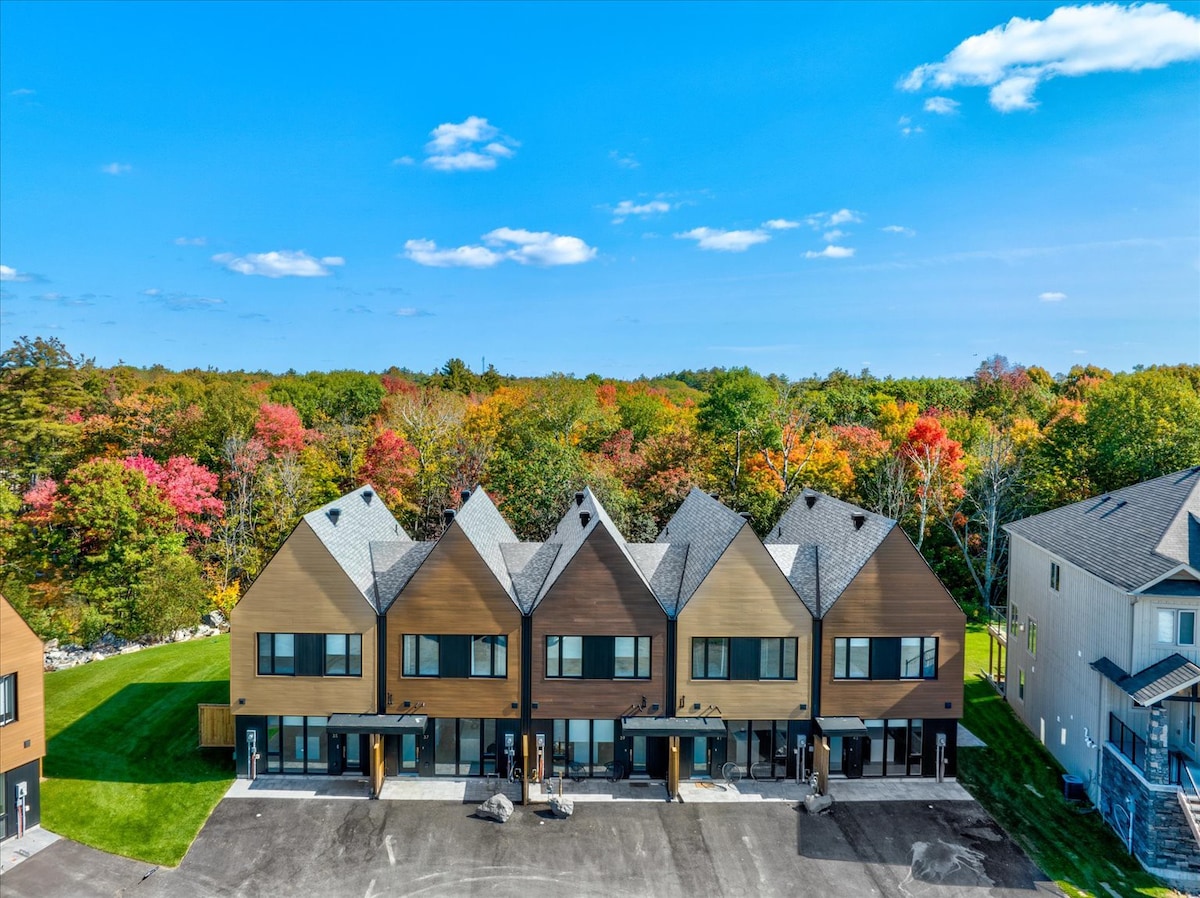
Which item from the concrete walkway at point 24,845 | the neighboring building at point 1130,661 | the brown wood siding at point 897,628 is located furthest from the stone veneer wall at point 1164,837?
the concrete walkway at point 24,845

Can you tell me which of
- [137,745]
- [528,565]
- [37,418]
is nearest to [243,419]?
[37,418]

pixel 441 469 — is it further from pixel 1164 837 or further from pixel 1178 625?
pixel 1164 837

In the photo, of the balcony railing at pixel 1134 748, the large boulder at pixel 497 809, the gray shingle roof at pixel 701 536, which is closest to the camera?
the balcony railing at pixel 1134 748

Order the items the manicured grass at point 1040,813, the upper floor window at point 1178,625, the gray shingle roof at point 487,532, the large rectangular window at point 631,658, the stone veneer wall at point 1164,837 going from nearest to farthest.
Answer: the manicured grass at point 1040,813 < the stone veneer wall at point 1164,837 < the upper floor window at point 1178,625 < the large rectangular window at point 631,658 < the gray shingle roof at point 487,532

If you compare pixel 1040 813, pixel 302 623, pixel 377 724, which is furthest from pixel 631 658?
pixel 1040 813

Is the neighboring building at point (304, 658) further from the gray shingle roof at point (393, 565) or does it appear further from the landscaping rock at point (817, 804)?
the landscaping rock at point (817, 804)

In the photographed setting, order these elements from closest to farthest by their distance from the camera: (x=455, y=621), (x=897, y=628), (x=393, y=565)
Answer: (x=455, y=621)
(x=897, y=628)
(x=393, y=565)
